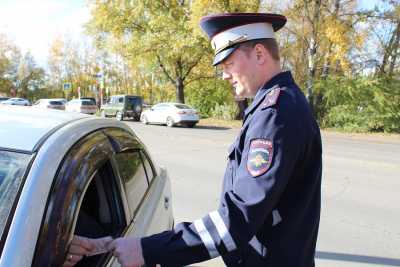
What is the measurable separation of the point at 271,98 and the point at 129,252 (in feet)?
2.54

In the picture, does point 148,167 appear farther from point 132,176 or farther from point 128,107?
point 128,107

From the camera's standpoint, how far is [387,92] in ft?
65.2

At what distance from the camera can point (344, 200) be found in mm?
6082

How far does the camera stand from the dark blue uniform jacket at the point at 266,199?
1.38 metres

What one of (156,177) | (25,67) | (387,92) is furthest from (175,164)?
(25,67)

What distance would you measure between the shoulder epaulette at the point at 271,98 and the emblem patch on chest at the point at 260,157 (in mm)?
160

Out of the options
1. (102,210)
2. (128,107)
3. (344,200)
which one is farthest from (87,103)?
(102,210)

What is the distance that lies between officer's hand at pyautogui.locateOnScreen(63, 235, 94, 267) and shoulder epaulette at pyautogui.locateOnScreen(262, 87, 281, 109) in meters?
0.87

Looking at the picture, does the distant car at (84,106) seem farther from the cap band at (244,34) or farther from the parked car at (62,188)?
the cap band at (244,34)

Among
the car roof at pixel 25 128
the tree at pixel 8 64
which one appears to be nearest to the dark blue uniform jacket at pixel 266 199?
the car roof at pixel 25 128

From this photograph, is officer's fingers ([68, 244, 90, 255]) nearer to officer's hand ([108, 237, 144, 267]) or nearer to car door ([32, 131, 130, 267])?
car door ([32, 131, 130, 267])

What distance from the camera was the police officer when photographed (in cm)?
138

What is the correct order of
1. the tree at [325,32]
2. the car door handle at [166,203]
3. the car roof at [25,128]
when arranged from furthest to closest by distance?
1. the tree at [325,32]
2. the car door handle at [166,203]
3. the car roof at [25,128]

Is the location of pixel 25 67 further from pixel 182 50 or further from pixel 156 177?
pixel 156 177
